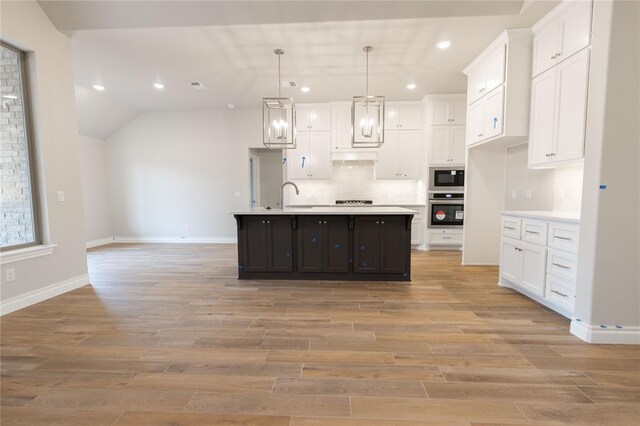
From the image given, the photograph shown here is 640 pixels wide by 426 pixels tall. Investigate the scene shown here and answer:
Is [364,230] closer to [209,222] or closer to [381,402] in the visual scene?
[381,402]

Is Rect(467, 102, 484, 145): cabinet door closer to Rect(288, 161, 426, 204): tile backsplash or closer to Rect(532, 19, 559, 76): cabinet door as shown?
Rect(532, 19, 559, 76): cabinet door

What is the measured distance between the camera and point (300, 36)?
3484 mm

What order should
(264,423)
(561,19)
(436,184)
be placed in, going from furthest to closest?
(436,184)
(561,19)
(264,423)

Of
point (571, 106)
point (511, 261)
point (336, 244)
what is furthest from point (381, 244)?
point (571, 106)

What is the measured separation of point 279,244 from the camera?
400 cm

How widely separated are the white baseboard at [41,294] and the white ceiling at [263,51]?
295cm

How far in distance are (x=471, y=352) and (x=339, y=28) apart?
11.3 feet

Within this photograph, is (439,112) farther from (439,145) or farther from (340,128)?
(340,128)

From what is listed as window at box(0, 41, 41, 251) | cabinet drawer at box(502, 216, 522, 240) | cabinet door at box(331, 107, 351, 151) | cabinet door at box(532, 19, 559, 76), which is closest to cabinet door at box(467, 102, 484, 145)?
cabinet door at box(532, 19, 559, 76)

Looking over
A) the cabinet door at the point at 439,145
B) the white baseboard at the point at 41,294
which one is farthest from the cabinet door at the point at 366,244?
the white baseboard at the point at 41,294

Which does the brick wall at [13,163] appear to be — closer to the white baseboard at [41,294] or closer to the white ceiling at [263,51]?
the white baseboard at [41,294]

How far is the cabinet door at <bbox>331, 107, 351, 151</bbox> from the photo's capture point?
6242 mm

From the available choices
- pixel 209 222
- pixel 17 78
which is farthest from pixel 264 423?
pixel 209 222

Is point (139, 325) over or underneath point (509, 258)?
underneath
